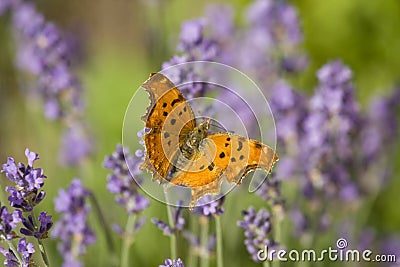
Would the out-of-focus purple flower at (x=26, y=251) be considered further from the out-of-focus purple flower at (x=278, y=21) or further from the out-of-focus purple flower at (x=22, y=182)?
the out-of-focus purple flower at (x=278, y=21)

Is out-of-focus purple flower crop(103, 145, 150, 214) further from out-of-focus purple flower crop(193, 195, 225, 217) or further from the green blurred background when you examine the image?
the green blurred background

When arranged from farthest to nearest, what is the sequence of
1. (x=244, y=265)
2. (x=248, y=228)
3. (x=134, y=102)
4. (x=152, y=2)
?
(x=152, y=2), (x=244, y=265), (x=134, y=102), (x=248, y=228)

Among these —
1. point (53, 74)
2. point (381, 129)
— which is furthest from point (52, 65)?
point (381, 129)

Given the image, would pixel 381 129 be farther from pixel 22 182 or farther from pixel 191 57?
pixel 22 182

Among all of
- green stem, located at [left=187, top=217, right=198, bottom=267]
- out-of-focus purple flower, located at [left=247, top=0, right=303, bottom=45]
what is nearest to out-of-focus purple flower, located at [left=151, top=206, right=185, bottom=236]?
green stem, located at [left=187, top=217, right=198, bottom=267]

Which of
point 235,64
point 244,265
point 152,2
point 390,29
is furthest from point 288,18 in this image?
point 390,29

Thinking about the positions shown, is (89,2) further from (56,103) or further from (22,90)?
(56,103)
